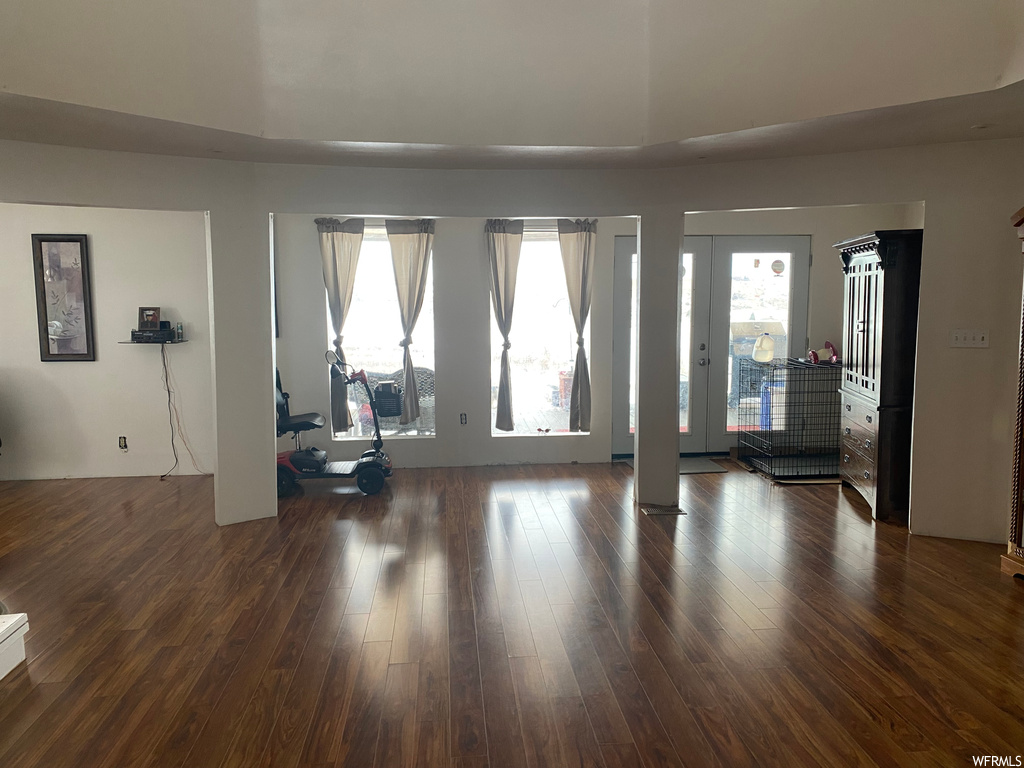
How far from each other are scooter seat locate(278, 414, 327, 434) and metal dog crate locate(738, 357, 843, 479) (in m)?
4.28

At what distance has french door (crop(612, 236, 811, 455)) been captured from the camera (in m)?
7.05

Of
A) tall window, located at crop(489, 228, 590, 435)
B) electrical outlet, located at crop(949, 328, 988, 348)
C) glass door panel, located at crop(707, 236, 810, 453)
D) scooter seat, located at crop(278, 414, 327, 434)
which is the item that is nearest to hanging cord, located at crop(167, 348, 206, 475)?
scooter seat, located at crop(278, 414, 327, 434)

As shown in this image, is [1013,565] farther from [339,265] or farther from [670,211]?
[339,265]

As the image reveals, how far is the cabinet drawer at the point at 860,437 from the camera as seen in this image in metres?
5.21

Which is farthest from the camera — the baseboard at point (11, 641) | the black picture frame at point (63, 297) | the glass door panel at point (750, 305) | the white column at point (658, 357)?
the glass door panel at point (750, 305)

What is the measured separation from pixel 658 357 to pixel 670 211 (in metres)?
1.14

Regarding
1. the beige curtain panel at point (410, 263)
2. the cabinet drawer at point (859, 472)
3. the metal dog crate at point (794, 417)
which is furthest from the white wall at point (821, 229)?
the beige curtain panel at point (410, 263)

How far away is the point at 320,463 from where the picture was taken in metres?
5.96

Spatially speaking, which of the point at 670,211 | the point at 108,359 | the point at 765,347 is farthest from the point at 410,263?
the point at 765,347

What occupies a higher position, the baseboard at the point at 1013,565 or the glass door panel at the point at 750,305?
the glass door panel at the point at 750,305

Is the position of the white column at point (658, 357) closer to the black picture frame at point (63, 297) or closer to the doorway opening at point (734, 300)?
the doorway opening at point (734, 300)

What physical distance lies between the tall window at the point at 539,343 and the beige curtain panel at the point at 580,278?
0.10 metres

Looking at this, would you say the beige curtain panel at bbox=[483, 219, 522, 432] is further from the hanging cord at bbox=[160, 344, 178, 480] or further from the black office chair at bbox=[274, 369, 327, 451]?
the hanging cord at bbox=[160, 344, 178, 480]

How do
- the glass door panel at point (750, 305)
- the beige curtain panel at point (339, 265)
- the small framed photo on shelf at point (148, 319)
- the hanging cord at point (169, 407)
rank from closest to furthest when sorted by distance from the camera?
1. the small framed photo on shelf at point (148, 319)
2. the hanging cord at point (169, 407)
3. the beige curtain panel at point (339, 265)
4. the glass door panel at point (750, 305)
